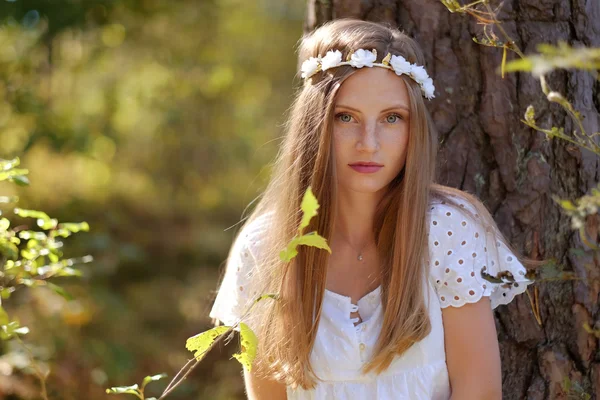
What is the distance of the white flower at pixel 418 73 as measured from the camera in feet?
5.90

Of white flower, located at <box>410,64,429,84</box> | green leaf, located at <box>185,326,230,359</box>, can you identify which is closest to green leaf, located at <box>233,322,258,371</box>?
green leaf, located at <box>185,326,230,359</box>

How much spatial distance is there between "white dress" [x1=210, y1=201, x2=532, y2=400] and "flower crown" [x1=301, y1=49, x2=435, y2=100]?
31 centimetres

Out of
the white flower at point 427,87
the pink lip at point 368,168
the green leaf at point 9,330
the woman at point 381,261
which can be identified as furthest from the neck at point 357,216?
the green leaf at point 9,330

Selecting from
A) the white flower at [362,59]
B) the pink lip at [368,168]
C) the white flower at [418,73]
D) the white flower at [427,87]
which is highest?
the white flower at [362,59]

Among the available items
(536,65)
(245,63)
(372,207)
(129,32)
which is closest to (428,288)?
(372,207)

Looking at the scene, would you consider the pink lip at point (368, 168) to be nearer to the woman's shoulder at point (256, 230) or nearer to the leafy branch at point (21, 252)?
the woman's shoulder at point (256, 230)

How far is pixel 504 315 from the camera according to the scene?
1975 millimetres

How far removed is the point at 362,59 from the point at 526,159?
54 cm

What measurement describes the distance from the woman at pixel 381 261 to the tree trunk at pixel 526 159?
0.17m

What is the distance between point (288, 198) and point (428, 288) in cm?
42

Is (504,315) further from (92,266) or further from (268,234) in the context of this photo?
(92,266)

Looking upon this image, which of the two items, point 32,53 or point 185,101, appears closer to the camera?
point 32,53

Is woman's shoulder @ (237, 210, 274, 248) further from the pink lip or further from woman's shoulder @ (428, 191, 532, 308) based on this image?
woman's shoulder @ (428, 191, 532, 308)

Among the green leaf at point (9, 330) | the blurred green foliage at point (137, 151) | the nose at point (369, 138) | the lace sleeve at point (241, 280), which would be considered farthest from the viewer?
the blurred green foliage at point (137, 151)
